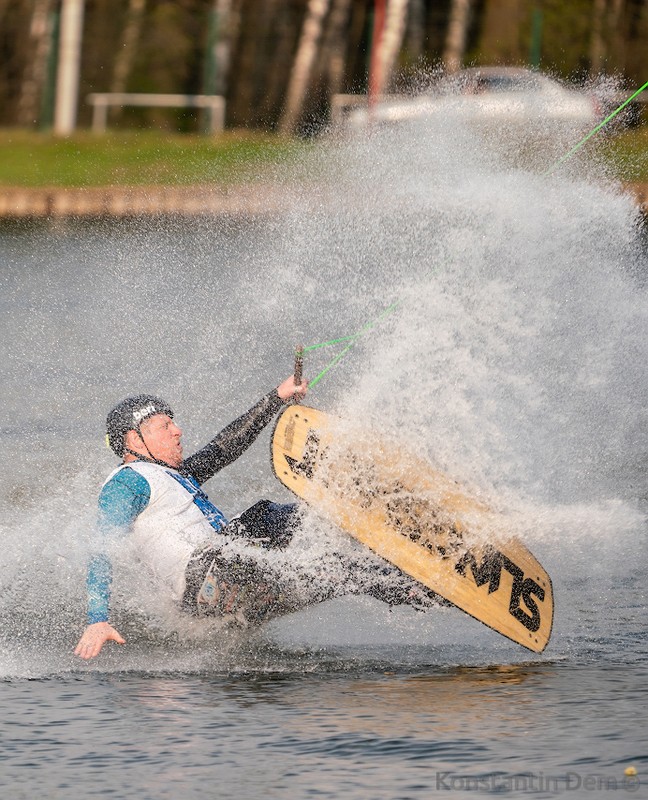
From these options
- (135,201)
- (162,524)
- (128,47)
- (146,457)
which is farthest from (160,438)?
(128,47)

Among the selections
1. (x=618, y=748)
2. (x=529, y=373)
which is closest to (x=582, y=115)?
(x=529, y=373)

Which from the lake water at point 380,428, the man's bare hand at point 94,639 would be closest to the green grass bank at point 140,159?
the lake water at point 380,428

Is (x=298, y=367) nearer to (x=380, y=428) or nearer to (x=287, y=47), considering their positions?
(x=380, y=428)

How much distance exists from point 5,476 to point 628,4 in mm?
22140

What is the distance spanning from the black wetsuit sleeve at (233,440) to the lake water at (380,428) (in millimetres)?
580

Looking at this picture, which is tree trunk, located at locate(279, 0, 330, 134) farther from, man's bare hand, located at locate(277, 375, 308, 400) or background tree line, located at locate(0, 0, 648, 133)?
man's bare hand, located at locate(277, 375, 308, 400)

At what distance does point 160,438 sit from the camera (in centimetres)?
730

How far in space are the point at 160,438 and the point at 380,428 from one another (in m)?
1.19

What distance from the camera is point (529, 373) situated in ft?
45.6

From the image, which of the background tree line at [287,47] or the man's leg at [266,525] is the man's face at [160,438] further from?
the background tree line at [287,47]

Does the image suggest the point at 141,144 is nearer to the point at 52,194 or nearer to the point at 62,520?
the point at 52,194

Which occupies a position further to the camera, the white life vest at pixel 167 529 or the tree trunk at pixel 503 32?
the tree trunk at pixel 503 32

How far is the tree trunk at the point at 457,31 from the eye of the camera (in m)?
31.2

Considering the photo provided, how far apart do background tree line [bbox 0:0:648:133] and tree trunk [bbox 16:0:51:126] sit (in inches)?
1.5
